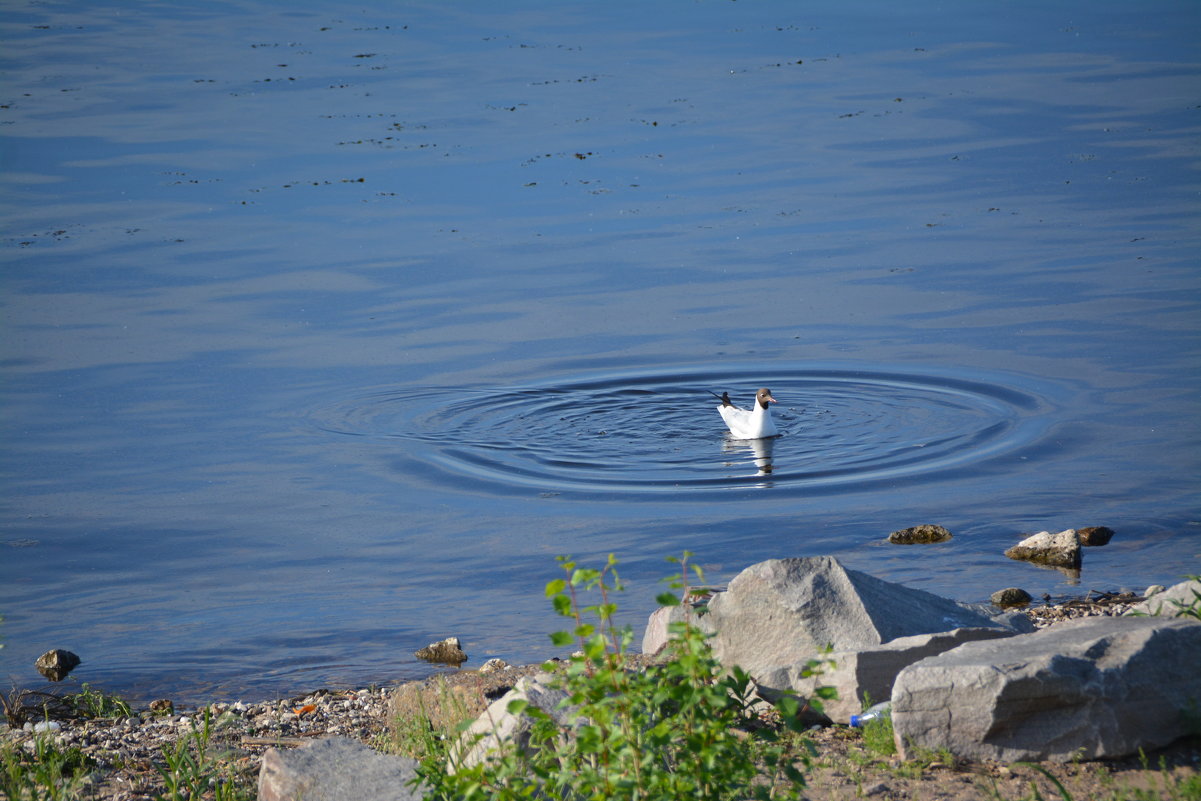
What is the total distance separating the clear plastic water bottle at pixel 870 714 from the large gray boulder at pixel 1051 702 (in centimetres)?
34

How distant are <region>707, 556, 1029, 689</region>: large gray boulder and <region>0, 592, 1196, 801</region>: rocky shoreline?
30.1 inches

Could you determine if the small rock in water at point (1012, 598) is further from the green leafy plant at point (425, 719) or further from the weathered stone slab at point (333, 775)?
the weathered stone slab at point (333, 775)

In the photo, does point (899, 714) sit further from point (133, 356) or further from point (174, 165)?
point (174, 165)

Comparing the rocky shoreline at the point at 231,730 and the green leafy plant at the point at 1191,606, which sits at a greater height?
the green leafy plant at the point at 1191,606

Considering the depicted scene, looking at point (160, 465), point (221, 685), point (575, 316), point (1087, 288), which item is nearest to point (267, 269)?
point (575, 316)

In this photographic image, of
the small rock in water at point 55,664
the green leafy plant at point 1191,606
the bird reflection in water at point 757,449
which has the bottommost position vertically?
the small rock in water at point 55,664

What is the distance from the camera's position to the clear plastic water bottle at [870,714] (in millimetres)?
5570

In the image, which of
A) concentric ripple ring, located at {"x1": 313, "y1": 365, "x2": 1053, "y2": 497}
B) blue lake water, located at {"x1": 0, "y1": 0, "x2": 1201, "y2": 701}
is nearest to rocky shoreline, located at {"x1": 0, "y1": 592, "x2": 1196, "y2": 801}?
blue lake water, located at {"x1": 0, "y1": 0, "x2": 1201, "y2": 701}

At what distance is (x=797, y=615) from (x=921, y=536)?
3.63m

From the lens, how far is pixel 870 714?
18.6 ft

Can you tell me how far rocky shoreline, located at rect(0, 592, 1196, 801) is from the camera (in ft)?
19.7

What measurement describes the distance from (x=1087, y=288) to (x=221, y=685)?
11.9m

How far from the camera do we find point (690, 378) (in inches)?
566

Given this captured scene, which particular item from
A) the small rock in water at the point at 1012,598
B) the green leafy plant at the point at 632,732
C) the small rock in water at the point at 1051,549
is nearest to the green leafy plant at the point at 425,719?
the green leafy plant at the point at 632,732
